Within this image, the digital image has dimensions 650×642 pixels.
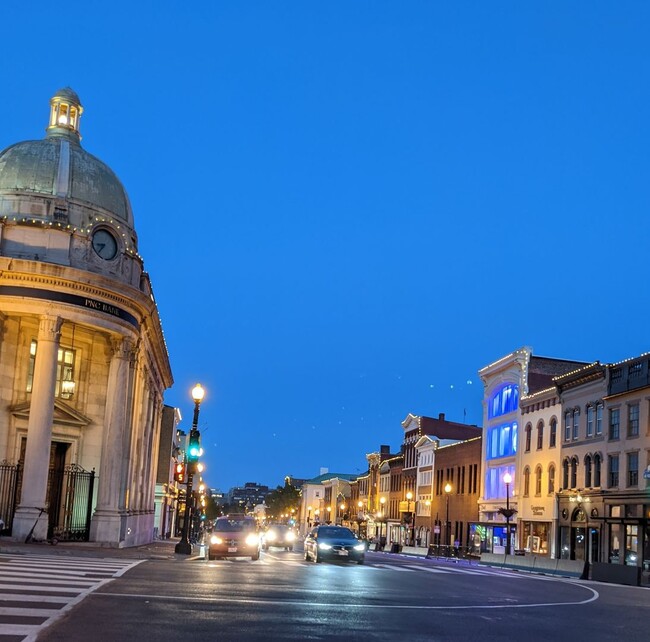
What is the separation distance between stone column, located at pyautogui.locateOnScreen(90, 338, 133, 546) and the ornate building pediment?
3.50 m

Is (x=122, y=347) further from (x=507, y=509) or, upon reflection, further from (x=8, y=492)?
(x=507, y=509)

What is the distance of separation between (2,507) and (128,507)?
5637 millimetres

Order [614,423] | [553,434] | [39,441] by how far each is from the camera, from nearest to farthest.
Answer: [39,441]
[614,423]
[553,434]

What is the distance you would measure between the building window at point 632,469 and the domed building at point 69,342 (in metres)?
26.0

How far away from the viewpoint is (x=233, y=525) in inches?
1336

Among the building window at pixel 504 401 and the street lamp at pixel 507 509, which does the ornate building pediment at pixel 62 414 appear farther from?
the building window at pixel 504 401

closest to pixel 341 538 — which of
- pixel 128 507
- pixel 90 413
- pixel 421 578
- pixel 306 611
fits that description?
pixel 421 578

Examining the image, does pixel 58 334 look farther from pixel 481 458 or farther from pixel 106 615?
pixel 481 458

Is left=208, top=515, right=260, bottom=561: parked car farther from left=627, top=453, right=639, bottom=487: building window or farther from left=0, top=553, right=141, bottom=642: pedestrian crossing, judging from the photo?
left=627, top=453, right=639, bottom=487: building window

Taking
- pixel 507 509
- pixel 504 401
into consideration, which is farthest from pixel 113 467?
pixel 504 401

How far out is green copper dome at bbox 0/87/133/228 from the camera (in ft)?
135

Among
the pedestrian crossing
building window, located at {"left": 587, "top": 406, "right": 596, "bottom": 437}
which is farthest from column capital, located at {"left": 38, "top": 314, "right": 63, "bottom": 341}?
building window, located at {"left": 587, "top": 406, "right": 596, "bottom": 437}

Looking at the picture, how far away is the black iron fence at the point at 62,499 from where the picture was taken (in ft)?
122

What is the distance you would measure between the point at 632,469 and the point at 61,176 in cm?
3303
